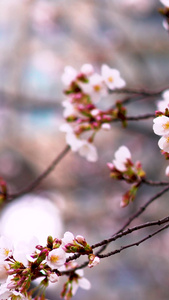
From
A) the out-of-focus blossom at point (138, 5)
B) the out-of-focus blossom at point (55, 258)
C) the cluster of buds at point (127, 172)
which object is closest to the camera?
the out-of-focus blossom at point (55, 258)

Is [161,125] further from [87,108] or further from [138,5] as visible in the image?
[138,5]

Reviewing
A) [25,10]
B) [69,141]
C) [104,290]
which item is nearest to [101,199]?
[104,290]

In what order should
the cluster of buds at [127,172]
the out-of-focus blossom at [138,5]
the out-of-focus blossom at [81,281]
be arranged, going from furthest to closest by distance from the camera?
the out-of-focus blossom at [138,5] → the cluster of buds at [127,172] → the out-of-focus blossom at [81,281]

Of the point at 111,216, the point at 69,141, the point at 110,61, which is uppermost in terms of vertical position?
the point at 110,61

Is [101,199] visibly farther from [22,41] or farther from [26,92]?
[22,41]

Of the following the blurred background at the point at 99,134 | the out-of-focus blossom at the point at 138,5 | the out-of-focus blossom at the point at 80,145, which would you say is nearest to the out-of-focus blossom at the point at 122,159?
the out-of-focus blossom at the point at 80,145

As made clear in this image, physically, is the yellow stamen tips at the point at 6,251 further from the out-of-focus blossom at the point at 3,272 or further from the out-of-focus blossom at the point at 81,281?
the out-of-focus blossom at the point at 81,281

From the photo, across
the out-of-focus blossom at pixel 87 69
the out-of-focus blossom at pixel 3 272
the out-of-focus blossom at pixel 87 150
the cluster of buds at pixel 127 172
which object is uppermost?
the out-of-focus blossom at pixel 87 69
